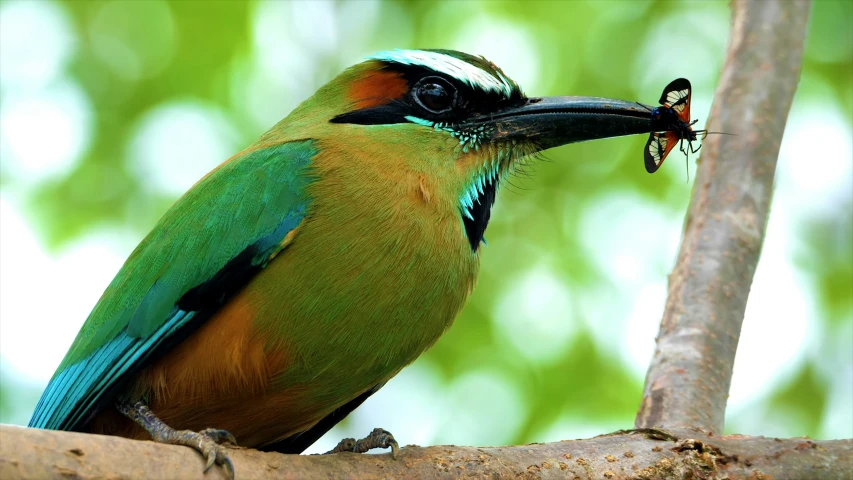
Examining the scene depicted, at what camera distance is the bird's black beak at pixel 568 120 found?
483 cm

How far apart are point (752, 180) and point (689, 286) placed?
33.6 inches

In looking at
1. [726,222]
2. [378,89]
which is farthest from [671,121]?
[378,89]

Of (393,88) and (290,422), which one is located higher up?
(393,88)

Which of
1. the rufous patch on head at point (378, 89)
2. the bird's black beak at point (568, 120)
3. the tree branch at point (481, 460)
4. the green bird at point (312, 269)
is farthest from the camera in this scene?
the rufous patch on head at point (378, 89)

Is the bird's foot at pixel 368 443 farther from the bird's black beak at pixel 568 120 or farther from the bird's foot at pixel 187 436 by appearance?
the bird's black beak at pixel 568 120

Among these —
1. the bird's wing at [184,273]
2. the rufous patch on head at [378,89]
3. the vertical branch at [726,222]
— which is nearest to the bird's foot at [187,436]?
the bird's wing at [184,273]

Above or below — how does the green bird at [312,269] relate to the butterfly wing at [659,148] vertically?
below

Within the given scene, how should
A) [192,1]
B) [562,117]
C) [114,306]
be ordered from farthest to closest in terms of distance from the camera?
1. [192,1]
2. [562,117]
3. [114,306]

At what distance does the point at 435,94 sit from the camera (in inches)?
191

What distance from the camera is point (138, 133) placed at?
959cm

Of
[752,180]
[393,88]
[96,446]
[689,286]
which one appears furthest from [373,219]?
[752,180]

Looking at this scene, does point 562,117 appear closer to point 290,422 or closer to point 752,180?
point 752,180

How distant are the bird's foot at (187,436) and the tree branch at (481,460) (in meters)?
0.04

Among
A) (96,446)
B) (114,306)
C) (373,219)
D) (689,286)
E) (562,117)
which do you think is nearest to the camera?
(96,446)
